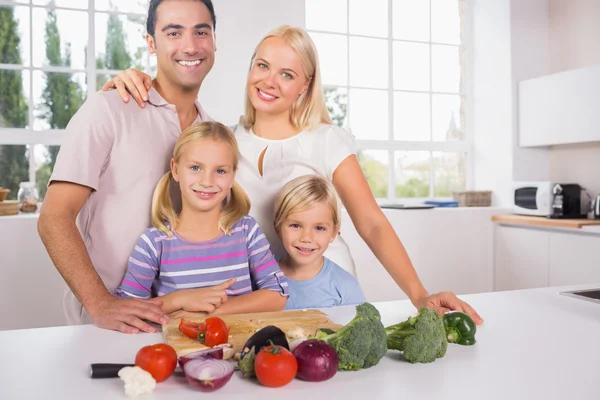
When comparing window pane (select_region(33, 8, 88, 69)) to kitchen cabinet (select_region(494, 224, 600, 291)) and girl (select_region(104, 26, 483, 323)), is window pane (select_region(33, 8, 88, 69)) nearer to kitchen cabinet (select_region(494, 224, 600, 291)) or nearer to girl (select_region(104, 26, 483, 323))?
girl (select_region(104, 26, 483, 323))

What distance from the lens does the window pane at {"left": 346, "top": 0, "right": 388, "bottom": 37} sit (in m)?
4.85

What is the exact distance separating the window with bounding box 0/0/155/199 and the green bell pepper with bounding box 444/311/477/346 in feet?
10.9

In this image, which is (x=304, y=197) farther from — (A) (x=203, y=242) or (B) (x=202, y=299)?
(B) (x=202, y=299)

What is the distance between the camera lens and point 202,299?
1543 millimetres

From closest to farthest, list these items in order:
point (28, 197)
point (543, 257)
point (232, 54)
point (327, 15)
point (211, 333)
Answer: point (211, 333), point (28, 197), point (232, 54), point (543, 257), point (327, 15)

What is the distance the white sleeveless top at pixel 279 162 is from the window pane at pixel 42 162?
7.43 ft

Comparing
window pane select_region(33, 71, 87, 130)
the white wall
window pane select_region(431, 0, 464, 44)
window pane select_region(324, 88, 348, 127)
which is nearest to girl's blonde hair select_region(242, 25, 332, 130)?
the white wall

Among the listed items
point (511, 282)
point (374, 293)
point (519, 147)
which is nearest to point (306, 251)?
point (374, 293)

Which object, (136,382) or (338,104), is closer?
(136,382)

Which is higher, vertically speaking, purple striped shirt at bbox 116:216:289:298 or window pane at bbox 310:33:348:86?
window pane at bbox 310:33:348:86

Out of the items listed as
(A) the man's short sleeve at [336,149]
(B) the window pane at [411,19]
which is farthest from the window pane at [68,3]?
(A) the man's short sleeve at [336,149]

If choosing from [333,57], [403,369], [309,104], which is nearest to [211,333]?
[403,369]

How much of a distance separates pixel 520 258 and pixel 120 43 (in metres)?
3.31

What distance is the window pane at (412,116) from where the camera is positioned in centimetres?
504
